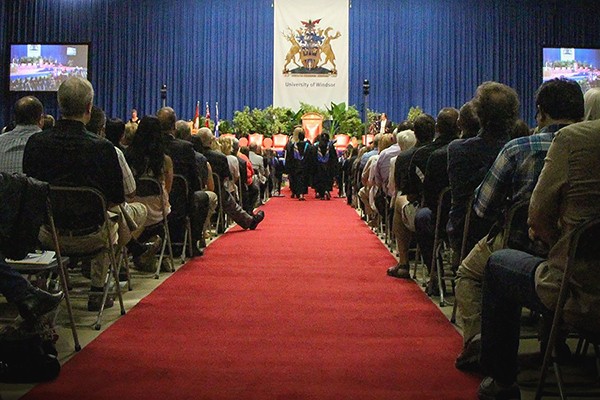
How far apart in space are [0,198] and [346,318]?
6.57 feet

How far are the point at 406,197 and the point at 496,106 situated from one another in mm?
1799

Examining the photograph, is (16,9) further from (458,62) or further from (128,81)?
(458,62)

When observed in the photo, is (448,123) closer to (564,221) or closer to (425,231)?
(425,231)

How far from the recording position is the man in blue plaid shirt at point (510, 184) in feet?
9.57

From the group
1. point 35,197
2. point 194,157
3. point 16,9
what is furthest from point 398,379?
point 16,9

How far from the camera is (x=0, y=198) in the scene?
2.88 metres

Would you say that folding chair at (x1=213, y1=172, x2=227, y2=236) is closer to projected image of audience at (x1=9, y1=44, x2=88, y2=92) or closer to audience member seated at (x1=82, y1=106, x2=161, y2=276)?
audience member seated at (x1=82, y1=106, x2=161, y2=276)

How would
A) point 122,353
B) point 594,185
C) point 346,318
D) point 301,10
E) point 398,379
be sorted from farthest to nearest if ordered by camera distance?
1. point 301,10
2. point 346,318
3. point 122,353
4. point 398,379
5. point 594,185

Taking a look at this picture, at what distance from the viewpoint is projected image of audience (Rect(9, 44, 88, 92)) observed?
20.2 m

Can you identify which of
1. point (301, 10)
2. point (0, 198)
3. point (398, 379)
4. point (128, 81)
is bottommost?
point (398, 379)

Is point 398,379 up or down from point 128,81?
down

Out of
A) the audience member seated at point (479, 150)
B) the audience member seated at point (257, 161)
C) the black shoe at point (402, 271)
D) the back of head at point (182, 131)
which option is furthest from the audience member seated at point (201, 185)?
the audience member seated at point (257, 161)

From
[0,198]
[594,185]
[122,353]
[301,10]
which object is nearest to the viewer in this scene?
[594,185]

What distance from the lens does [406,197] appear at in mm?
5500
